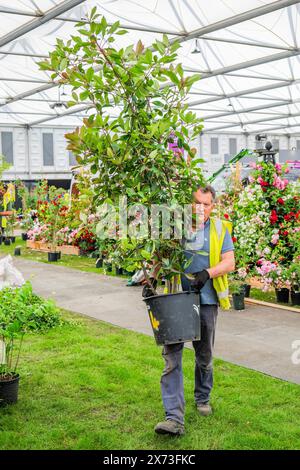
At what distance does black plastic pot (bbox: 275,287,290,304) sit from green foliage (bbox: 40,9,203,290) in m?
4.83

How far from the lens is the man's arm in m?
3.93

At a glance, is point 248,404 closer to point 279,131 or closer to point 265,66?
point 265,66

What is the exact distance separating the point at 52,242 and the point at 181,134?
12.1 meters

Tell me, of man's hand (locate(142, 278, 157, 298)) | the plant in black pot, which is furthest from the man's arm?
the plant in black pot

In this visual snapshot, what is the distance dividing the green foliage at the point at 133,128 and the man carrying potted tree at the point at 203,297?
0.67 ft

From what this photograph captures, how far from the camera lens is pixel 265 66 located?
22.4 m

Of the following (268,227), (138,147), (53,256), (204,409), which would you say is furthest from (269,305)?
(53,256)

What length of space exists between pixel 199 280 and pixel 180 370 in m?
0.62

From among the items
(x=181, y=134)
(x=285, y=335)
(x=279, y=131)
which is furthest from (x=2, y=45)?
(x=279, y=131)

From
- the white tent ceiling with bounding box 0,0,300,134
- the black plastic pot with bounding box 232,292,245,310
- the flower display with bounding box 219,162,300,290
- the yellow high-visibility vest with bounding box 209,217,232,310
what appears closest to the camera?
the yellow high-visibility vest with bounding box 209,217,232,310

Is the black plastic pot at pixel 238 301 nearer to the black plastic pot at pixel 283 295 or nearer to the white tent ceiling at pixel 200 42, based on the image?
the black plastic pot at pixel 283 295

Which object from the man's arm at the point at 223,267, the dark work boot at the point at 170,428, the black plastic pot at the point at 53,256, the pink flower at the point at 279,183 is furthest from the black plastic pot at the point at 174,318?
the black plastic pot at the point at 53,256

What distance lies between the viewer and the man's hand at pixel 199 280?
385 centimetres

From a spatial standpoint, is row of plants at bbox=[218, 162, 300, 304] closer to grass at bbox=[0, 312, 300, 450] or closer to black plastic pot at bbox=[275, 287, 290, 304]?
black plastic pot at bbox=[275, 287, 290, 304]
